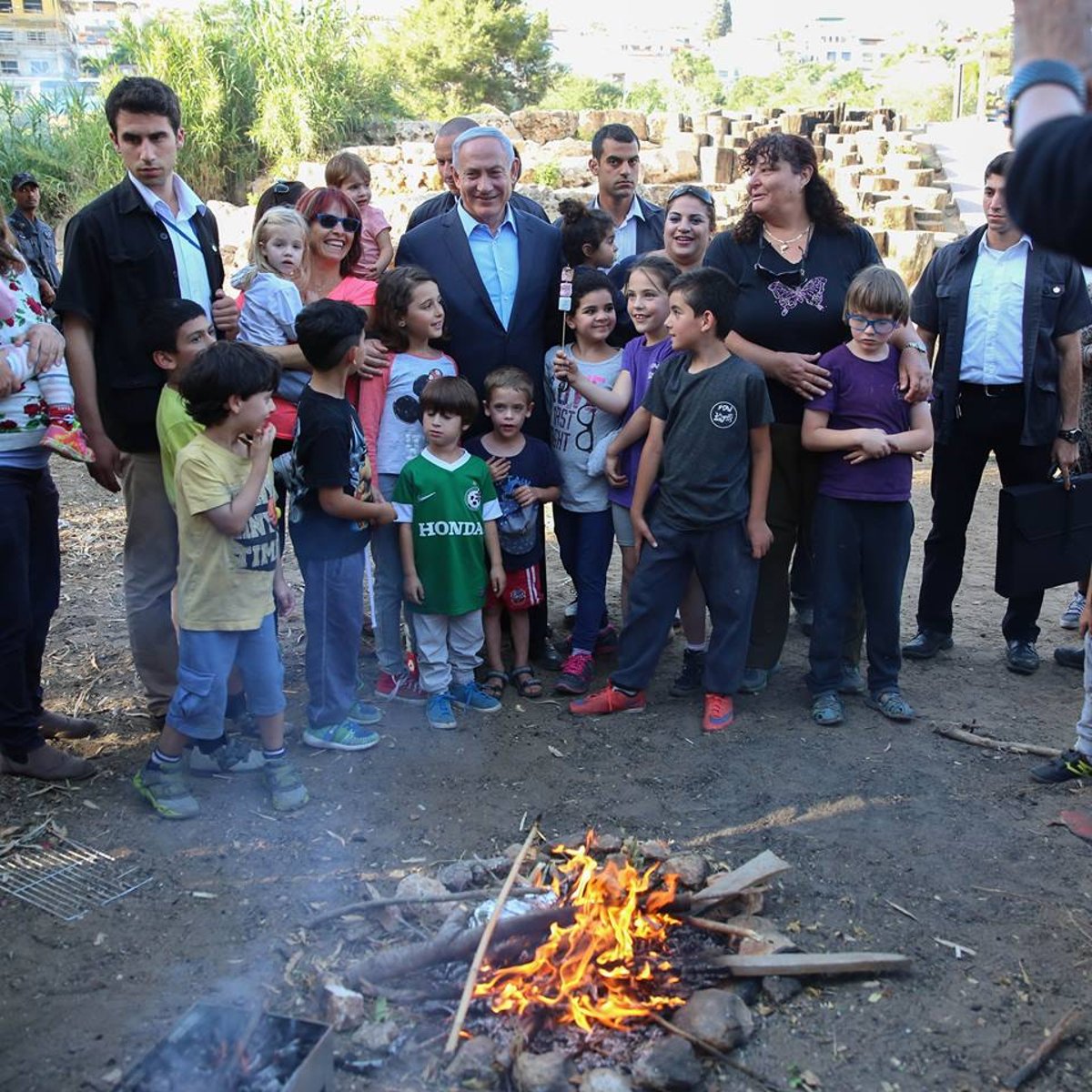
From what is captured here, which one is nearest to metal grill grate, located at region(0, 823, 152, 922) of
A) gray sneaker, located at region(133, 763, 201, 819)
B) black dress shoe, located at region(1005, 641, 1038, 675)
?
gray sneaker, located at region(133, 763, 201, 819)

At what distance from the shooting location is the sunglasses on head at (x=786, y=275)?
16.0 ft

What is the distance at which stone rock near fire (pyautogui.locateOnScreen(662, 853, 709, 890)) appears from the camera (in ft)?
11.3

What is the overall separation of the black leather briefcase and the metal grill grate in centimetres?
410

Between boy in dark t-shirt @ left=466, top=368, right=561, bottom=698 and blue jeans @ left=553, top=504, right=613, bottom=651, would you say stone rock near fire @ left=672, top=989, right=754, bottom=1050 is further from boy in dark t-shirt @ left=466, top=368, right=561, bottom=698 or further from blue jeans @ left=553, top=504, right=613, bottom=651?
blue jeans @ left=553, top=504, right=613, bottom=651

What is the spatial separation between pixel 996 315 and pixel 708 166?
15443 mm

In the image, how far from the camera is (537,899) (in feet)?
10.7

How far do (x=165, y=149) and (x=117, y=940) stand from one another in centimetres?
292

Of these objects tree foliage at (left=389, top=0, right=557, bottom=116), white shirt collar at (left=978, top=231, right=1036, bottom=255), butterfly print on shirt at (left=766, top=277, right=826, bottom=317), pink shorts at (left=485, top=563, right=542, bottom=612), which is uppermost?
tree foliage at (left=389, top=0, right=557, bottom=116)

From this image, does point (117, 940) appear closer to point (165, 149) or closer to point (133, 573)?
point (133, 573)

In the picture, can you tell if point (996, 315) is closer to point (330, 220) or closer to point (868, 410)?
Result: point (868, 410)

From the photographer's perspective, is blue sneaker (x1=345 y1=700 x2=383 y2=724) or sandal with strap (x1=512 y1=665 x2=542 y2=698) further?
sandal with strap (x1=512 y1=665 x2=542 y2=698)

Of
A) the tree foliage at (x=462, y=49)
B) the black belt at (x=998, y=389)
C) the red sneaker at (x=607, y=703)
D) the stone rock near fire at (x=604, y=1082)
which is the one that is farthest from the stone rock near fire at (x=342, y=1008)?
the tree foliage at (x=462, y=49)

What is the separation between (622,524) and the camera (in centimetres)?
521

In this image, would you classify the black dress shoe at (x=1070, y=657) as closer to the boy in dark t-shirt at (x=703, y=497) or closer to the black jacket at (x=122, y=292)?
the boy in dark t-shirt at (x=703, y=497)
